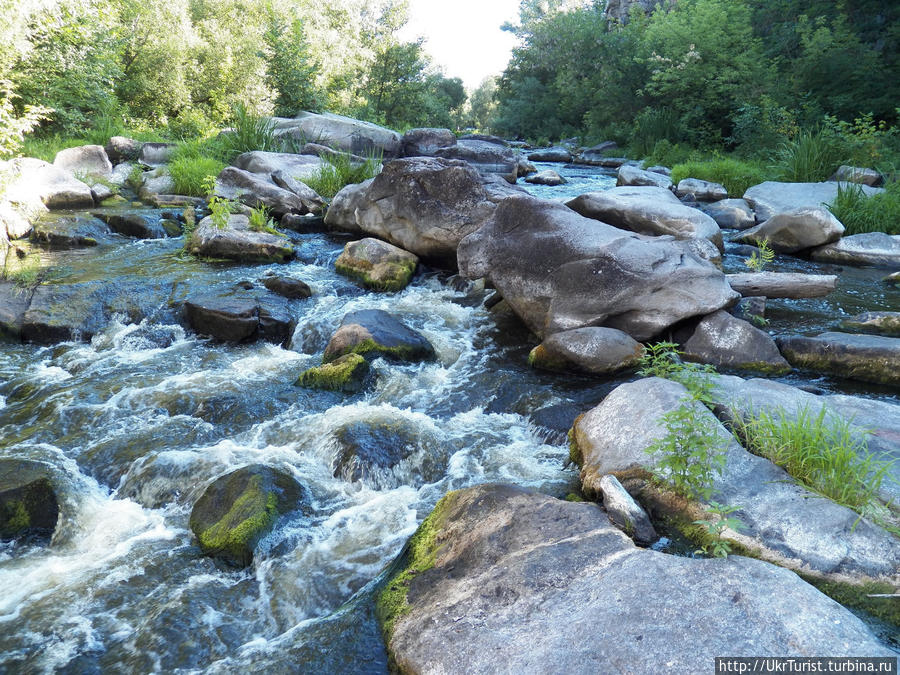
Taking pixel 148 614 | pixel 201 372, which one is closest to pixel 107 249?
pixel 201 372

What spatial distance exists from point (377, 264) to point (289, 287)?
1445 millimetres

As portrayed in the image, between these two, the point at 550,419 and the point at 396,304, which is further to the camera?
the point at 396,304

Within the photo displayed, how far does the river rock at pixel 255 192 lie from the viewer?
11422mm

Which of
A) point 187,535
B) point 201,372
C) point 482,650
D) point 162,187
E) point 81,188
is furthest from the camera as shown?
point 162,187

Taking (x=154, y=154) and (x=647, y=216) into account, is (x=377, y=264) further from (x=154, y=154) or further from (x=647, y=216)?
(x=154, y=154)

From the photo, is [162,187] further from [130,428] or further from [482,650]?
[482,650]

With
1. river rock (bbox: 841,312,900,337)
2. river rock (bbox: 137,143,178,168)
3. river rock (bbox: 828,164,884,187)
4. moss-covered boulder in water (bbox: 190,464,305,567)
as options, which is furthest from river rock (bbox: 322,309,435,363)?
river rock (bbox: 137,143,178,168)

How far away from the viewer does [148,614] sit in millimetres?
3197

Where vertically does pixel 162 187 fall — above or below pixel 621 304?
above

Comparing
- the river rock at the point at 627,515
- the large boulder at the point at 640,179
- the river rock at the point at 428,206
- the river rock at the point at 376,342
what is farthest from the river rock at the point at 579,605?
the large boulder at the point at 640,179

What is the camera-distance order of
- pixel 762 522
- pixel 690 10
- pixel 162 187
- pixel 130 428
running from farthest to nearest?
pixel 690 10 → pixel 162 187 → pixel 130 428 → pixel 762 522

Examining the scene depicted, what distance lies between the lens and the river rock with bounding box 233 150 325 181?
13125 millimetres

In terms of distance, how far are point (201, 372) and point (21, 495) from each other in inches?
91.8

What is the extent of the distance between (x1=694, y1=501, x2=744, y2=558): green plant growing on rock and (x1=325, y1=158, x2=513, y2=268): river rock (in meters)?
6.21
